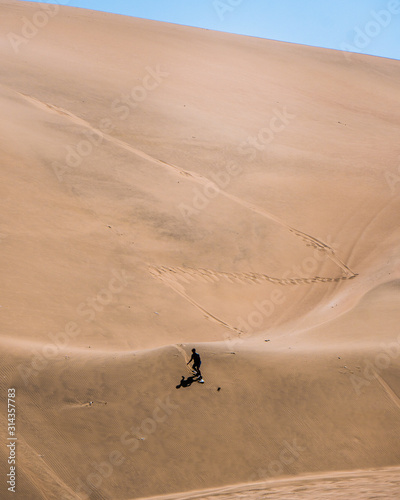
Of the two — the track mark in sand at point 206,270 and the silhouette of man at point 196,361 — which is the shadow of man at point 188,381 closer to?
the silhouette of man at point 196,361

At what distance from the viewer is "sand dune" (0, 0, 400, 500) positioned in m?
7.69

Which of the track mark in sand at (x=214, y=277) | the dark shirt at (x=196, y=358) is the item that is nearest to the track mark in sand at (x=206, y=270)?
the track mark in sand at (x=214, y=277)

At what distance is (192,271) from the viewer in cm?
1340

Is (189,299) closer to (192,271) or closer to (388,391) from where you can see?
(192,271)

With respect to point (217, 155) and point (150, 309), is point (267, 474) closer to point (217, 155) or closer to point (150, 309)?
point (150, 309)

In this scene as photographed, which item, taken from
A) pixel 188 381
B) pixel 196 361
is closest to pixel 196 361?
pixel 196 361

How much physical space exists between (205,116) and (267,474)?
16.0 m

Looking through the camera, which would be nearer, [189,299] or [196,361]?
[196,361]

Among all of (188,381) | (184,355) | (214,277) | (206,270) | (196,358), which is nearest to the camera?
(196,358)

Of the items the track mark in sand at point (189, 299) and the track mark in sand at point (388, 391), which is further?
the track mark in sand at point (189, 299)

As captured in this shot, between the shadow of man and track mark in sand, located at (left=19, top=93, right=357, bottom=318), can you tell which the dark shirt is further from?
track mark in sand, located at (left=19, top=93, right=357, bottom=318)

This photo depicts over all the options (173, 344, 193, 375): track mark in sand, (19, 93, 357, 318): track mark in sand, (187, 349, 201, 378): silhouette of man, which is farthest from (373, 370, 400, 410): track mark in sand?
(19, 93, 357, 318): track mark in sand

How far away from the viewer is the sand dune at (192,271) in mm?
7691

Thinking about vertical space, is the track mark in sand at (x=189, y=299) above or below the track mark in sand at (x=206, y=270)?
below
